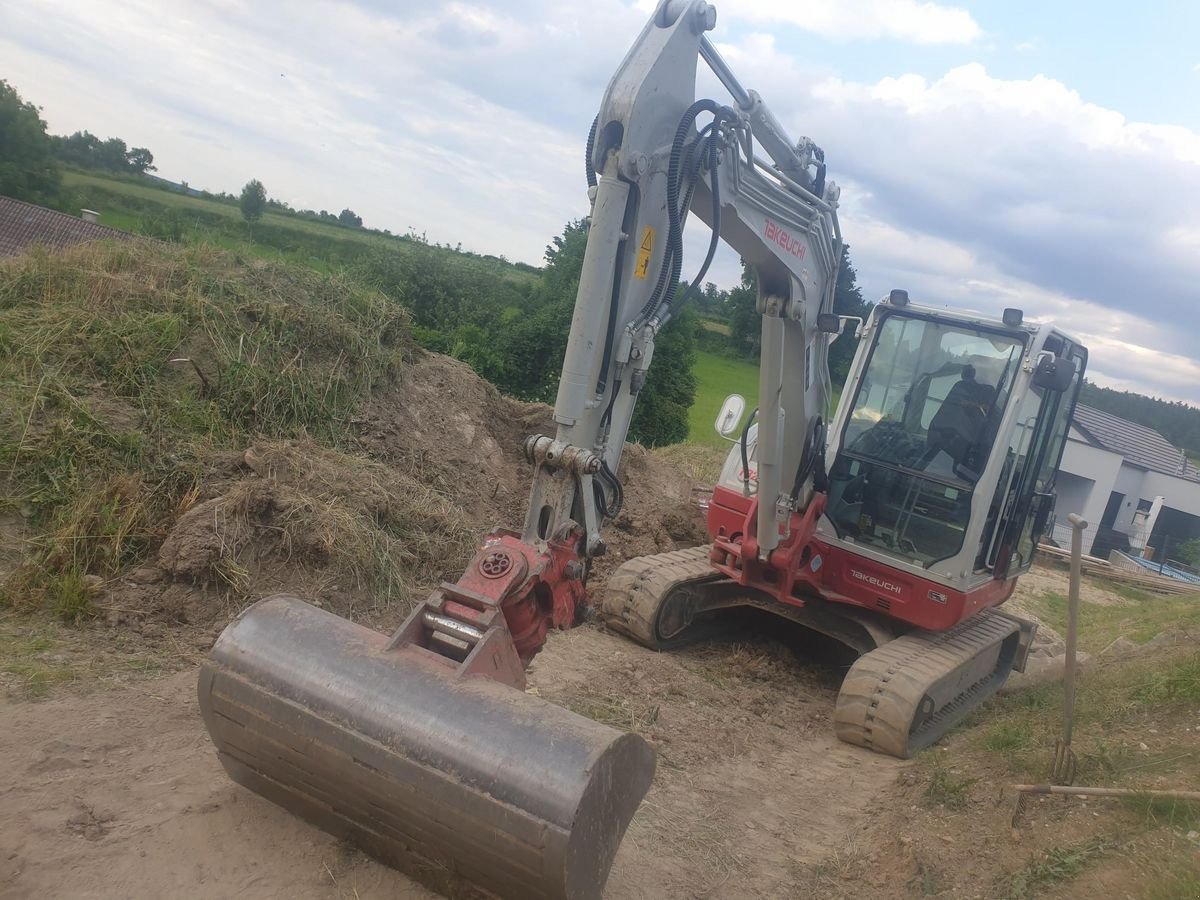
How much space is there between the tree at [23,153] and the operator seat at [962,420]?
146ft

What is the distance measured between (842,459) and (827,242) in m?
1.61

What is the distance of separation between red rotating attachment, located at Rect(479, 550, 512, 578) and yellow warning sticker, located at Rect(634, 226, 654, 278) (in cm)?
141

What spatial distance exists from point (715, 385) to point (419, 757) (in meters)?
33.4

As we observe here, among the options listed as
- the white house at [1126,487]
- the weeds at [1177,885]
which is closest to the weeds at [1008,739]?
the weeds at [1177,885]

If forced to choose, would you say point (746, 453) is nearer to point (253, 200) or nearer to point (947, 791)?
point (947, 791)

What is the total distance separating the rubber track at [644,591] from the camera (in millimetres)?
6672

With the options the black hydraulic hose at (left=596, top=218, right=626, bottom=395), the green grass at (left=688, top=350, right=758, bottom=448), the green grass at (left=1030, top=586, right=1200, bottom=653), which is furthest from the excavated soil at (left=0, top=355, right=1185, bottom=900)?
the green grass at (left=688, top=350, right=758, bottom=448)

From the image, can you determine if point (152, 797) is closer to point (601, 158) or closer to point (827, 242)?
point (601, 158)

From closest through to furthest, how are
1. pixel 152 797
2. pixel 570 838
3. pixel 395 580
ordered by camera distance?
pixel 570 838
pixel 152 797
pixel 395 580

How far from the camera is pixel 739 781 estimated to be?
16.0ft

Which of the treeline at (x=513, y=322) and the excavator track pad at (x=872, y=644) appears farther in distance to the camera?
the treeline at (x=513, y=322)

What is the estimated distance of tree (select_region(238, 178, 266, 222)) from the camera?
3747 cm

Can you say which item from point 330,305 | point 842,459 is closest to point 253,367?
point 330,305

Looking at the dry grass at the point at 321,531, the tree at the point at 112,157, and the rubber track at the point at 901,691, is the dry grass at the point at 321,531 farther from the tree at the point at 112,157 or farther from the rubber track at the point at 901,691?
the tree at the point at 112,157
